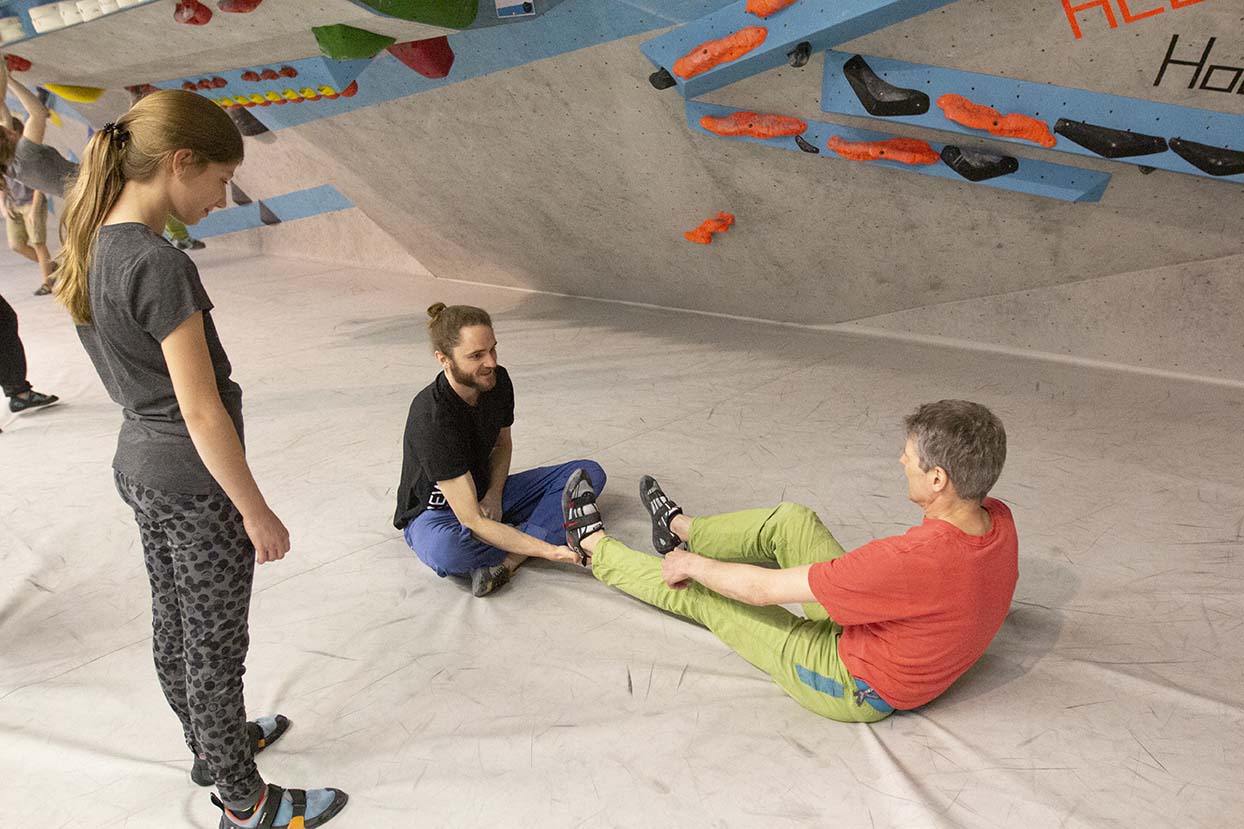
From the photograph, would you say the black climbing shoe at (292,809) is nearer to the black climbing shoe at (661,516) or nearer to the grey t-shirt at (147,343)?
the grey t-shirt at (147,343)

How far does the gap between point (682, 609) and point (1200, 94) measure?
6.49 feet

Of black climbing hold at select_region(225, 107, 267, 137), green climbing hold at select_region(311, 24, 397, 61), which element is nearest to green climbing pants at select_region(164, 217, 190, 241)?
black climbing hold at select_region(225, 107, 267, 137)

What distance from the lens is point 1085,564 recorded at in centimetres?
242

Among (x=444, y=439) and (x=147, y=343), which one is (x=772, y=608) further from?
(x=147, y=343)

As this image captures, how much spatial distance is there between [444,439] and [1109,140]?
2.07 metres

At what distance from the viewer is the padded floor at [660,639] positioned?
69.1 inches

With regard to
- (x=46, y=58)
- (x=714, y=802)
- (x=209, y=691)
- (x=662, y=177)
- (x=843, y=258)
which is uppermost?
(x=46, y=58)

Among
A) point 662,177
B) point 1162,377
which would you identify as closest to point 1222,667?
point 1162,377

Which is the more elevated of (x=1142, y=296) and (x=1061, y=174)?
(x=1061, y=174)

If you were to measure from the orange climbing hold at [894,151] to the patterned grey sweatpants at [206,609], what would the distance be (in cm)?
238

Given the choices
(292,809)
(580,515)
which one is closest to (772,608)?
(580,515)

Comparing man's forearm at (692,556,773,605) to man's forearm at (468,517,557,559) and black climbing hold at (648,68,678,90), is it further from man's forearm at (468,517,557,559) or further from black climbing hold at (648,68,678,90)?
black climbing hold at (648,68,678,90)

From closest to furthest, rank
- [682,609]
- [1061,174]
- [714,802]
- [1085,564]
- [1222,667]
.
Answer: [714,802] → [1222,667] → [682,609] → [1085,564] → [1061,174]

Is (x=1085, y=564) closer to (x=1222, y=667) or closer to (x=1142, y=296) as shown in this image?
(x=1222, y=667)
